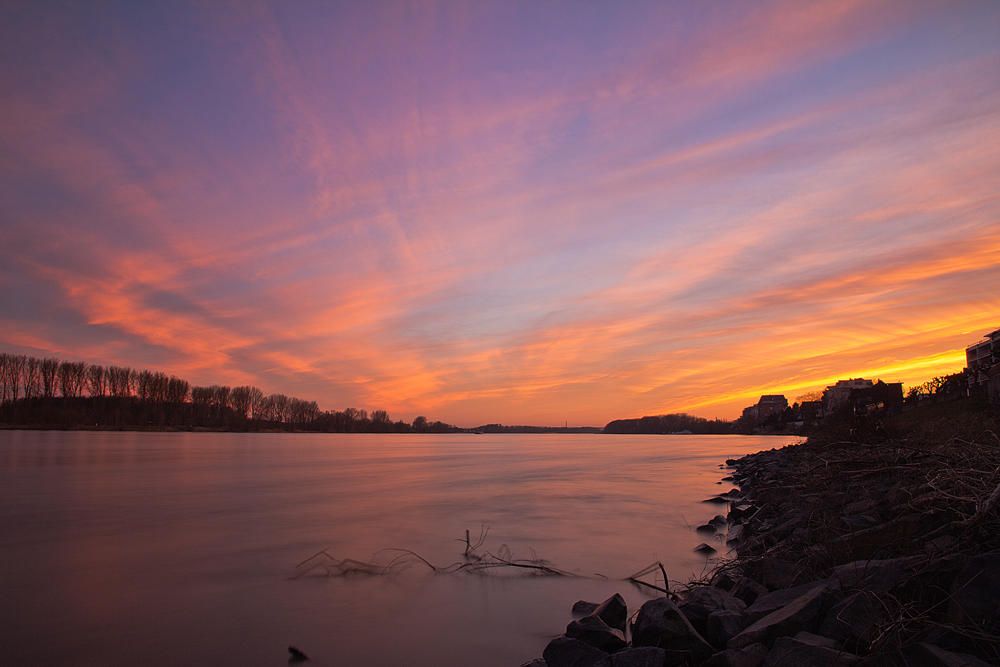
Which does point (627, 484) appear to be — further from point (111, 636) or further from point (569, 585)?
point (111, 636)

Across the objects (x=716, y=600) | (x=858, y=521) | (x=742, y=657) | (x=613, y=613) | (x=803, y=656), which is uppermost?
(x=858, y=521)

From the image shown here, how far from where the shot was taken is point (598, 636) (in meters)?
4.86

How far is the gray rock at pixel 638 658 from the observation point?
4082 mm

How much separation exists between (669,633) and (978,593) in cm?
224

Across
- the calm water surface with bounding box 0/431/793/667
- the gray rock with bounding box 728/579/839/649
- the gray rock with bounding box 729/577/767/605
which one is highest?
the gray rock with bounding box 728/579/839/649

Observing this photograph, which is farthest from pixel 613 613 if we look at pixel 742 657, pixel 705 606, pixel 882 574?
pixel 882 574

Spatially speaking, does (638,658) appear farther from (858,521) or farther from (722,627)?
(858,521)

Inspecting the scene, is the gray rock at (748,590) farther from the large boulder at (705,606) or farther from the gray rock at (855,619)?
the gray rock at (855,619)

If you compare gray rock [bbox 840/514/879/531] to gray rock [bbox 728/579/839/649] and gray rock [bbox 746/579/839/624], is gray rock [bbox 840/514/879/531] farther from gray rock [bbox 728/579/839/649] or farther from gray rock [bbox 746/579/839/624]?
gray rock [bbox 728/579/839/649]

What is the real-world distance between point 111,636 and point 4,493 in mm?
13890

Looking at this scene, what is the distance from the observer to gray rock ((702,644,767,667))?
390 cm

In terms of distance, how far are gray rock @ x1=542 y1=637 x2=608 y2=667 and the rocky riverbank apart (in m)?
0.01

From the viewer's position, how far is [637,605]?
6941 mm

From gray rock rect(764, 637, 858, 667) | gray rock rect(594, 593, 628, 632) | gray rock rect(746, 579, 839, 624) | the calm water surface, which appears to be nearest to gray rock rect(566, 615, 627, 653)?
gray rock rect(594, 593, 628, 632)
